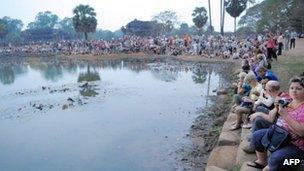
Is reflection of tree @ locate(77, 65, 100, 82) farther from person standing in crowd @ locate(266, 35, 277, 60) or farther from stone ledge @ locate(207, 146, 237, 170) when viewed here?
stone ledge @ locate(207, 146, 237, 170)

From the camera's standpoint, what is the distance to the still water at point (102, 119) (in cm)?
980

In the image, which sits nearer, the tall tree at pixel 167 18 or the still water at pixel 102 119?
the still water at pixel 102 119

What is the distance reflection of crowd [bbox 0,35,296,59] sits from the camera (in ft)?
98.9

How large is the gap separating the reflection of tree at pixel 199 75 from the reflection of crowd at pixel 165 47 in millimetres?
2710

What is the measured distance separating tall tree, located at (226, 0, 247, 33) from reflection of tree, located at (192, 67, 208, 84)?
19342 mm

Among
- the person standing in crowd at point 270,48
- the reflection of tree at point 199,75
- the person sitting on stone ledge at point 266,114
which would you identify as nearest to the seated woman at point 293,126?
the person sitting on stone ledge at point 266,114

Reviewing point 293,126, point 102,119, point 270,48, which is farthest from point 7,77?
point 293,126

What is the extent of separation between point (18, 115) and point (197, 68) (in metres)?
14.6

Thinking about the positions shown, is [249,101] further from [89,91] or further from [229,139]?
[89,91]

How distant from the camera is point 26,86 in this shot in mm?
24859

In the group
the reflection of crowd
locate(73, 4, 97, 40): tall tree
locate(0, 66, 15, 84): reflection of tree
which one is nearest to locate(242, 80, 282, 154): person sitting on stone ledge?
the reflection of crowd

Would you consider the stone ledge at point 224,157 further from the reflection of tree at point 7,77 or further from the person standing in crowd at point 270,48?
the reflection of tree at point 7,77

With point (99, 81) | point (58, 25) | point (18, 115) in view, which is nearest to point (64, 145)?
point (18, 115)

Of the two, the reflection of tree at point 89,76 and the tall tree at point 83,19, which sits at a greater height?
the tall tree at point 83,19
